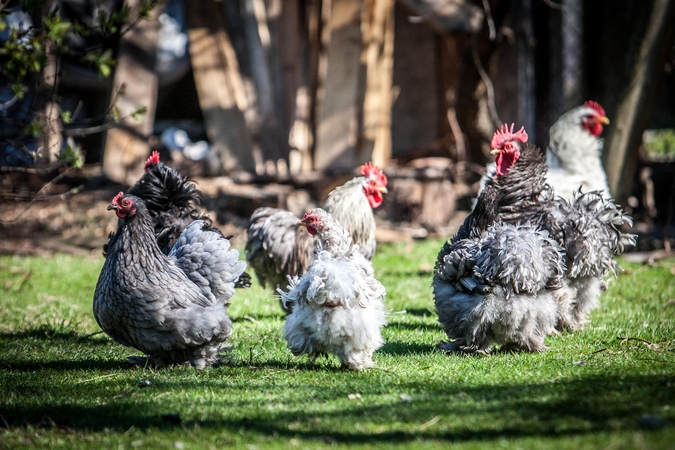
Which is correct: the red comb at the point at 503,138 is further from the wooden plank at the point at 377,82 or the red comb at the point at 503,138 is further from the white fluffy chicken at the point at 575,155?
the wooden plank at the point at 377,82

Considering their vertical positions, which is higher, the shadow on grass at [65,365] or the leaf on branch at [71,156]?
the leaf on branch at [71,156]

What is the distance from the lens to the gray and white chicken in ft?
16.9

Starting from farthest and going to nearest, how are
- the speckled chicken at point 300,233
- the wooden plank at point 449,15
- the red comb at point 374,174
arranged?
the wooden plank at point 449,15, the red comb at point 374,174, the speckled chicken at point 300,233

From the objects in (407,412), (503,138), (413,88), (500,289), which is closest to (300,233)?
(503,138)

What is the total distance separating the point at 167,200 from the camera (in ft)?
20.5

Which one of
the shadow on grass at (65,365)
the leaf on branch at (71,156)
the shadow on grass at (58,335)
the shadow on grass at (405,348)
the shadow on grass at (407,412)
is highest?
the leaf on branch at (71,156)

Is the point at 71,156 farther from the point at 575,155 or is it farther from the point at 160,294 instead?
the point at 575,155

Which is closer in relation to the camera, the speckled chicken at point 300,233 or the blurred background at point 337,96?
the speckled chicken at point 300,233

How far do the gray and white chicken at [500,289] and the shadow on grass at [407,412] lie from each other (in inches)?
32.2

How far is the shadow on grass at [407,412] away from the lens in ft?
12.0

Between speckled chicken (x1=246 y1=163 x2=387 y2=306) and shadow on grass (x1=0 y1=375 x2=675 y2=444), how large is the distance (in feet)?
7.59

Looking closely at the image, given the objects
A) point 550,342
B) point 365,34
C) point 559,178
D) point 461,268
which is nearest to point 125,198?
point 461,268

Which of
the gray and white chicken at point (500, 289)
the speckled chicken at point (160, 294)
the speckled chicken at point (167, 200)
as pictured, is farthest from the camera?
the speckled chicken at point (167, 200)

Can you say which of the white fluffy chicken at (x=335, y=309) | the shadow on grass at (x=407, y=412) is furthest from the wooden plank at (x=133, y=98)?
the shadow on grass at (x=407, y=412)
